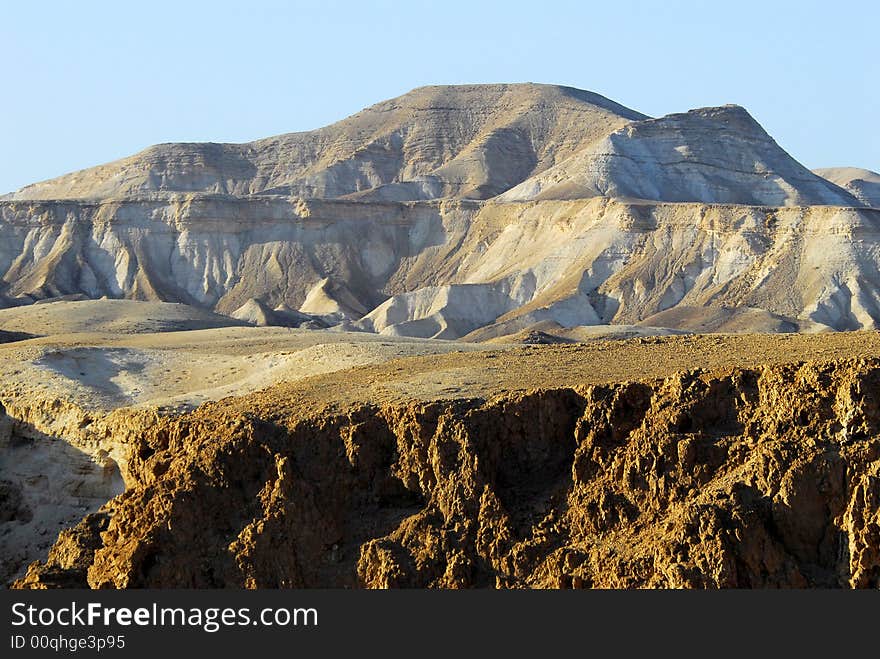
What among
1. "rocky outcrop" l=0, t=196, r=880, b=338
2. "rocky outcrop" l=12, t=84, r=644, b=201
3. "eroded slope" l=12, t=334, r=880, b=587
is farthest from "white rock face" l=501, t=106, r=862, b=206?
"eroded slope" l=12, t=334, r=880, b=587

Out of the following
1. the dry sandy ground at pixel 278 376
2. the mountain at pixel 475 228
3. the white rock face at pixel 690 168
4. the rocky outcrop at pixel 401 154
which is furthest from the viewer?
the rocky outcrop at pixel 401 154

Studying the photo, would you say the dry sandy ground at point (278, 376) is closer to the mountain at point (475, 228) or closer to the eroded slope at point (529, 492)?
the eroded slope at point (529, 492)

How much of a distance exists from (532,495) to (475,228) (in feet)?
355

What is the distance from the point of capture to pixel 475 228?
137250 millimetres

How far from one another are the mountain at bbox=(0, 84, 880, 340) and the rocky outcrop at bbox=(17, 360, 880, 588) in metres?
68.6

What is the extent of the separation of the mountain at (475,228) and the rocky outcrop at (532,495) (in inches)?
2700

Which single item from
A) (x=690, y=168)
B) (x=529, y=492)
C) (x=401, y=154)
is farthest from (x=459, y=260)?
(x=529, y=492)

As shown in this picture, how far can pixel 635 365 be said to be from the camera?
107ft

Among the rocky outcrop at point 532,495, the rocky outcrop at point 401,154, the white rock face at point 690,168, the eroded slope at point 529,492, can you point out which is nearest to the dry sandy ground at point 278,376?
the eroded slope at point 529,492

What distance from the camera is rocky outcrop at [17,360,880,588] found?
1069 inches

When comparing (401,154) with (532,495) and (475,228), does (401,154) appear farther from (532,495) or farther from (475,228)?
(532,495)

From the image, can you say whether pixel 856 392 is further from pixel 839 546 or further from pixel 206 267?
pixel 206 267

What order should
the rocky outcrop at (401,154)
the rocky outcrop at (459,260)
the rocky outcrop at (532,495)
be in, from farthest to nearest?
the rocky outcrop at (401,154)
the rocky outcrop at (459,260)
the rocky outcrop at (532,495)

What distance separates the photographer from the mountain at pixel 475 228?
370 feet
